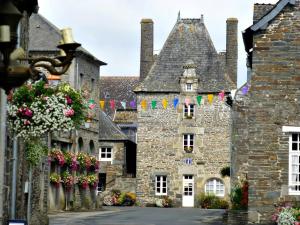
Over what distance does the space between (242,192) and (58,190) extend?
52.1 feet

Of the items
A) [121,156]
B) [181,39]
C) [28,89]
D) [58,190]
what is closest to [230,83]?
[181,39]

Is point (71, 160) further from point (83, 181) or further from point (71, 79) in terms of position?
point (71, 79)

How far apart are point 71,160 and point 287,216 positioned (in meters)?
21.2

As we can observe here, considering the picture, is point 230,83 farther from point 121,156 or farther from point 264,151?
point 264,151

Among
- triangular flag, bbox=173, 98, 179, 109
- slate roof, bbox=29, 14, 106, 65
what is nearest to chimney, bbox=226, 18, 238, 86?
triangular flag, bbox=173, 98, 179, 109

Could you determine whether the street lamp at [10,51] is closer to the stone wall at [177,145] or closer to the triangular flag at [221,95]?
the triangular flag at [221,95]

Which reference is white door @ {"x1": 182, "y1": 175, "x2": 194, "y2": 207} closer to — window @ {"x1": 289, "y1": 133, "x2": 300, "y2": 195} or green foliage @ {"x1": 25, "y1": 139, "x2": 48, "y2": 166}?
window @ {"x1": 289, "y1": 133, "x2": 300, "y2": 195}

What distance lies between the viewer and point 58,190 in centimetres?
3969

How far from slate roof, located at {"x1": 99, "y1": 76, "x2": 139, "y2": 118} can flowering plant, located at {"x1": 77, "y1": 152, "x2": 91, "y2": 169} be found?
19.8 meters

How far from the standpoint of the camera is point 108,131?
5516 centimetres

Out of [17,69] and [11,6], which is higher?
[11,6]

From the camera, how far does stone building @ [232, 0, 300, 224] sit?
70.4ft

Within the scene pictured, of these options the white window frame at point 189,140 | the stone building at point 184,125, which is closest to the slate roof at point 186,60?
the stone building at point 184,125

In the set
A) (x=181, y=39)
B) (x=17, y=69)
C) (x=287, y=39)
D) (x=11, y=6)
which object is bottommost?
(x=17, y=69)
